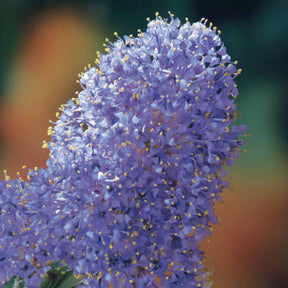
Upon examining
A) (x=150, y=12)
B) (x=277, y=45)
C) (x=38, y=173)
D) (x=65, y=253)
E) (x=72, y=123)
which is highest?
(x=150, y=12)

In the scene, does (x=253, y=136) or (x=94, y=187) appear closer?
(x=94, y=187)

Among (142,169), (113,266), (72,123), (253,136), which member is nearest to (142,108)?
(142,169)

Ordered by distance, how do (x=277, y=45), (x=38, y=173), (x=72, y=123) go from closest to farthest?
(x=38, y=173)
(x=72, y=123)
(x=277, y=45)

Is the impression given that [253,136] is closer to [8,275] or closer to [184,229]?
[184,229]

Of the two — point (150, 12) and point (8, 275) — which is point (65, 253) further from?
point (150, 12)

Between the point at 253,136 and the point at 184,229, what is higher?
the point at 253,136

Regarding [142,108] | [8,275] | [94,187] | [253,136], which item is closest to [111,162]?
[94,187]

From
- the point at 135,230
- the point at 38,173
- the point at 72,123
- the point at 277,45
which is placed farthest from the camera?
the point at 277,45
